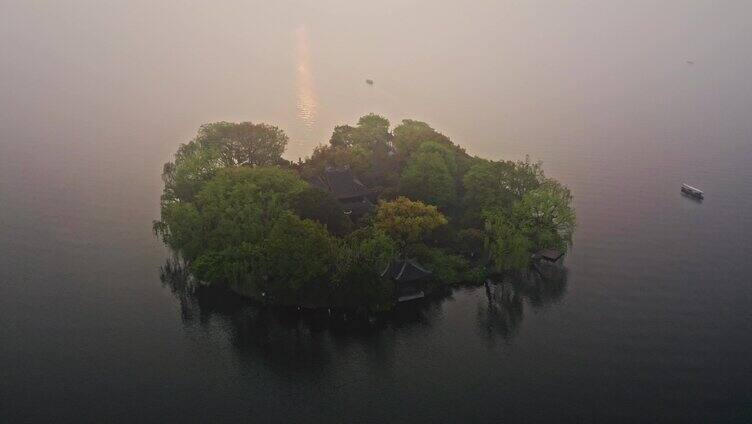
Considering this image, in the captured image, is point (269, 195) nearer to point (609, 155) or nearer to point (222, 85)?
point (609, 155)

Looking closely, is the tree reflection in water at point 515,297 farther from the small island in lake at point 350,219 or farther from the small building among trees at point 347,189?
the small building among trees at point 347,189

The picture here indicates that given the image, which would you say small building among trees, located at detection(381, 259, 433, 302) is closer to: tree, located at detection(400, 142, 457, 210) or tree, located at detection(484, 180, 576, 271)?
tree, located at detection(484, 180, 576, 271)

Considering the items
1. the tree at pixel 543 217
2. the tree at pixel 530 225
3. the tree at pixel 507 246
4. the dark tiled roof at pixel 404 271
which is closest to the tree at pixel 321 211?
the dark tiled roof at pixel 404 271

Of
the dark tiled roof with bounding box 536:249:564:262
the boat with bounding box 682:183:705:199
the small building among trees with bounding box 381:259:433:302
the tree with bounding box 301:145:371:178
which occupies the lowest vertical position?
the small building among trees with bounding box 381:259:433:302

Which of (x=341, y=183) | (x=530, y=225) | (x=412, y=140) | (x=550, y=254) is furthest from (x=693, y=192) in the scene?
(x=341, y=183)

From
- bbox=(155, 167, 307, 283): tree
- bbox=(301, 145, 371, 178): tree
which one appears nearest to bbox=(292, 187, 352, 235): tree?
bbox=(155, 167, 307, 283): tree

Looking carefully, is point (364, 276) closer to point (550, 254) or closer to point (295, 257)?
point (295, 257)
